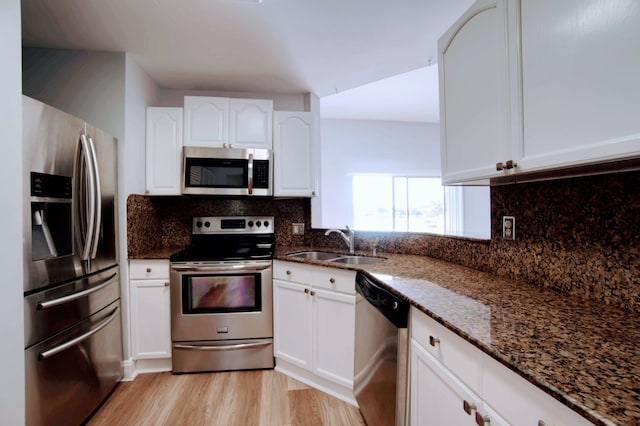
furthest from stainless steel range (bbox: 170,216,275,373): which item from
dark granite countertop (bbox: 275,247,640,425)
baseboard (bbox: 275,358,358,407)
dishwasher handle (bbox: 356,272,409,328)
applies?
dark granite countertop (bbox: 275,247,640,425)

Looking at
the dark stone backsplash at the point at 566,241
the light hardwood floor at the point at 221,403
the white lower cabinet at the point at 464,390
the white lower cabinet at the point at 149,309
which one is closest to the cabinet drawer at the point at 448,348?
the white lower cabinet at the point at 464,390

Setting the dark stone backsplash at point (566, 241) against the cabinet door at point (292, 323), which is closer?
the dark stone backsplash at point (566, 241)

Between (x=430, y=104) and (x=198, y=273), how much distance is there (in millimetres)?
3528

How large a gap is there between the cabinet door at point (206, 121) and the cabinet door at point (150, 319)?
3.87ft

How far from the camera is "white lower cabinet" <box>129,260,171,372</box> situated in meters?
2.14

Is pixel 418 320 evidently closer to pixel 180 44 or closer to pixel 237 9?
pixel 237 9

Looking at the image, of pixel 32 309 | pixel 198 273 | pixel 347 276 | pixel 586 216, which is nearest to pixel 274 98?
pixel 198 273

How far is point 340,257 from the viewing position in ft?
7.73

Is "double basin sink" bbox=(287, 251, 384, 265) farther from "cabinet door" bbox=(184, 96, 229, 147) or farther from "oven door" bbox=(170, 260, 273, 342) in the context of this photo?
"cabinet door" bbox=(184, 96, 229, 147)

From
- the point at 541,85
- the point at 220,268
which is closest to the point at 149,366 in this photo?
the point at 220,268

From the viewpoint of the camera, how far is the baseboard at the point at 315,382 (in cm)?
185

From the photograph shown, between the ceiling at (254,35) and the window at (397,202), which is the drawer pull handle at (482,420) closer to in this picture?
the ceiling at (254,35)

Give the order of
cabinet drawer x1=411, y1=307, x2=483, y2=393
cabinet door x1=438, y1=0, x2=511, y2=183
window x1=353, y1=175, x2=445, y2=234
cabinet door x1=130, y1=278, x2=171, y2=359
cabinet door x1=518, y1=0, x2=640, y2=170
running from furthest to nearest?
1. window x1=353, y1=175, x2=445, y2=234
2. cabinet door x1=130, y1=278, x2=171, y2=359
3. cabinet door x1=438, y1=0, x2=511, y2=183
4. cabinet drawer x1=411, y1=307, x2=483, y2=393
5. cabinet door x1=518, y1=0, x2=640, y2=170

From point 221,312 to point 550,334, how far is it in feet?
6.60
